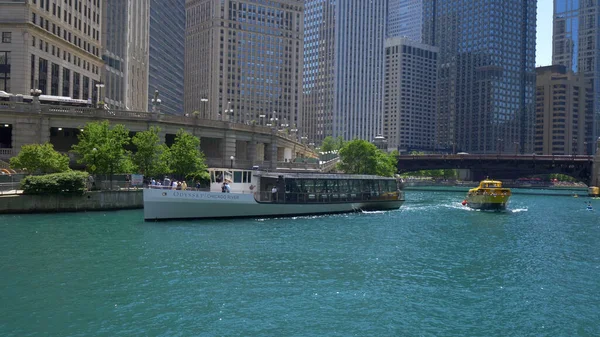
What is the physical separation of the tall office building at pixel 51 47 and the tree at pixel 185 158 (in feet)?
104

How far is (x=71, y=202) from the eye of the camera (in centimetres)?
6194

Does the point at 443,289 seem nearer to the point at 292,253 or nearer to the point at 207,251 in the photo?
the point at 292,253

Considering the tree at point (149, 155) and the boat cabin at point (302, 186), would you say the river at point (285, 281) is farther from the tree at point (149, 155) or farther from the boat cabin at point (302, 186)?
the tree at point (149, 155)

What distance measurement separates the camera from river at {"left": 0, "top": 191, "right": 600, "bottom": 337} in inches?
966

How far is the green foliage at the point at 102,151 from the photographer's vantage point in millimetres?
68250

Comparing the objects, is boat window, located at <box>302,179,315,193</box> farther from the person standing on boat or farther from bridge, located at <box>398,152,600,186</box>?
bridge, located at <box>398,152,600,186</box>

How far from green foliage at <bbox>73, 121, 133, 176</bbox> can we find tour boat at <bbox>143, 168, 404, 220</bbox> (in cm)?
1316

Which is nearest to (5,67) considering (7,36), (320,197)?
(7,36)

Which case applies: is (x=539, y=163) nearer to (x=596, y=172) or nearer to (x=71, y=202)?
(x=596, y=172)

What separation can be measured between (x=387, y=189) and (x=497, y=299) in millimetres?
53614

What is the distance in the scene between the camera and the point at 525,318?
26.3 metres

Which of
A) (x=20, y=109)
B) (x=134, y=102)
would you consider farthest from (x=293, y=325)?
(x=134, y=102)

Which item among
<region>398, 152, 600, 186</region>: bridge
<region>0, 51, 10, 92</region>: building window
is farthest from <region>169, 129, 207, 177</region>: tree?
<region>398, 152, 600, 186</region>: bridge

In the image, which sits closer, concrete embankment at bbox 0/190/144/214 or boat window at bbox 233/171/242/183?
concrete embankment at bbox 0/190/144/214
